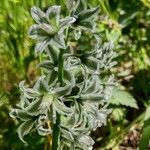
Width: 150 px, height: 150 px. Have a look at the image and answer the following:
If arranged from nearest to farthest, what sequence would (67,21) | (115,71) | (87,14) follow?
(67,21)
(87,14)
(115,71)

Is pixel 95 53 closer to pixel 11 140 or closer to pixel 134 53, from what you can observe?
pixel 11 140

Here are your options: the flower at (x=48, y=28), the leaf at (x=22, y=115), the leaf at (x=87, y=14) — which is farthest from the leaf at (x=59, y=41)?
the leaf at (x=22, y=115)

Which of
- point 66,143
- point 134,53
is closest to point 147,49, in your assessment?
point 134,53

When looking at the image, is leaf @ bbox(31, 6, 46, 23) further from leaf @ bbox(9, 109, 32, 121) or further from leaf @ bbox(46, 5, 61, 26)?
leaf @ bbox(9, 109, 32, 121)

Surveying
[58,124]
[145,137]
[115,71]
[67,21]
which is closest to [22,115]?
[58,124]

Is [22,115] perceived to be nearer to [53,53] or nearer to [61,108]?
[61,108]

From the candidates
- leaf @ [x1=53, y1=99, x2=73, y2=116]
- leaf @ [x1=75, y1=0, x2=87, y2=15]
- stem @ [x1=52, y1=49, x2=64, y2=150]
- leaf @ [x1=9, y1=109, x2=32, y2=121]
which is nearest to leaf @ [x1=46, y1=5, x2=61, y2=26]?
leaf @ [x1=75, y1=0, x2=87, y2=15]

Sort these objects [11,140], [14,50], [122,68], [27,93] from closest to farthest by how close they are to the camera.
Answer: [27,93] < [11,140] < [14,50] < [122,68]
